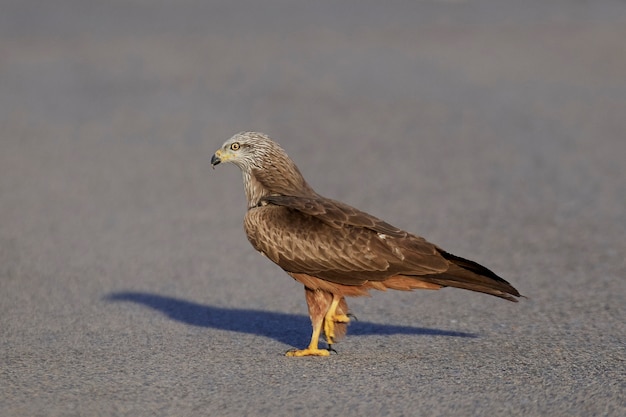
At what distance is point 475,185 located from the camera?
14.3 m

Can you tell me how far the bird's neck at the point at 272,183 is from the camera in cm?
880

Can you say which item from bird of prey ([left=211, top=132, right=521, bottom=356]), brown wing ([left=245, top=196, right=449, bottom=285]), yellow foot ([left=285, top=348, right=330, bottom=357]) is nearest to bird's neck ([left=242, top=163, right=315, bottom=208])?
bird of prey ([left=211, top=132, right=521, bottom=356])

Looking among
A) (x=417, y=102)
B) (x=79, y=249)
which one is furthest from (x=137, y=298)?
(x=417, y=102)

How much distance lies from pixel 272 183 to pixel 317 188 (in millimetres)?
5358

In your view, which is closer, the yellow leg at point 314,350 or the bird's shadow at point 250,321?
the yellow leg at point 314,350

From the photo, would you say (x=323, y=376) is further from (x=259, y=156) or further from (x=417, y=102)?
(x=417, y=102)

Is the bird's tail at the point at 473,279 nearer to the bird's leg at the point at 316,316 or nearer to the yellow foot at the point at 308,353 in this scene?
the bird's leg at the point at 316,316

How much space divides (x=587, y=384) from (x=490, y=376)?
0.62 meters

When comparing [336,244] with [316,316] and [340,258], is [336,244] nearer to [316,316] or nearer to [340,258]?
[340,258]

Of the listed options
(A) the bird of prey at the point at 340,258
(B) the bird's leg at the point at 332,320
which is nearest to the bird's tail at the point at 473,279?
(A) the bird of prey at the point at 340,258

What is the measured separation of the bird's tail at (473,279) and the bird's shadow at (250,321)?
878 mm

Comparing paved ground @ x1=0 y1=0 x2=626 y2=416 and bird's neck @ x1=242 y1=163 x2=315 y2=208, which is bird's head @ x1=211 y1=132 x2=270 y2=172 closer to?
bird's neck @ x1=242 y1=163 x2=315 y2=208

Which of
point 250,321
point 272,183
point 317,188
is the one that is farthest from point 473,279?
point 317,188

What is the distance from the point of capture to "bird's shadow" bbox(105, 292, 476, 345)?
8703mm
